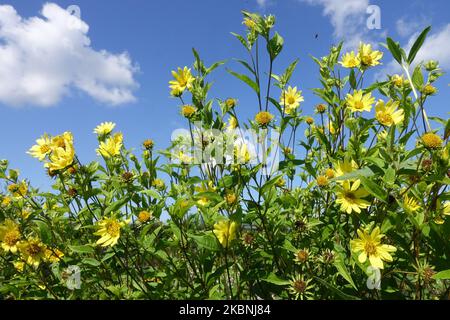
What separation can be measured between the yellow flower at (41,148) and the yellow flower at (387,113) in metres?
1.59

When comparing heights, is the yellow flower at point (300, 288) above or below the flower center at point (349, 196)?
below

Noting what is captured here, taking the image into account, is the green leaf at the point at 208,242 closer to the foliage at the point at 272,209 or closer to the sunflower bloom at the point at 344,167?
the foliage at the point at 272,209

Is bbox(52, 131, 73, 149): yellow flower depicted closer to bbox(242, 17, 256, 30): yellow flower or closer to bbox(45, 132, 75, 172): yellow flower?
bbox(45, 132, 75, 172): yellow flower

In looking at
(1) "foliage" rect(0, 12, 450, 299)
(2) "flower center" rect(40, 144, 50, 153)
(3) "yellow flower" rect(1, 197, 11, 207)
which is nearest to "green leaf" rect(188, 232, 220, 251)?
(1) "foliage" rect(0, 12, 450, 299)

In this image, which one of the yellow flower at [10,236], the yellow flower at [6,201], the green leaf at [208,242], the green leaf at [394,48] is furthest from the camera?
the yellow flower at [6,201]

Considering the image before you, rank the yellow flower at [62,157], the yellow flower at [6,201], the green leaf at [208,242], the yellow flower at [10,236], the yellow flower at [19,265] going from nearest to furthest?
1. the green leaf at [208,242]
2. the yellow flower at [62,157]
3. the yellow flower at [10,236]
4. the yellow flower at [19,265]
5. the yellow flower at [6,201]

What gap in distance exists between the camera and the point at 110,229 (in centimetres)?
151

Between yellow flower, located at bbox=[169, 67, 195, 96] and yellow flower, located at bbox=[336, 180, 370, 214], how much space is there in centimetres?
90

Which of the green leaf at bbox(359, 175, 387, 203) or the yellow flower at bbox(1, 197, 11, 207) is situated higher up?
the yellow flower at bbox(1, 197, 11, 207)

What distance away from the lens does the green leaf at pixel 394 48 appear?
145 cm

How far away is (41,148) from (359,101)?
164 cm

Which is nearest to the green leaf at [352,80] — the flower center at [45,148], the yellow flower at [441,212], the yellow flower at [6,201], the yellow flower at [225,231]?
the yellow flower at [441,212]

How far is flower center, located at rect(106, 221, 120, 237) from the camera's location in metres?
1.48
